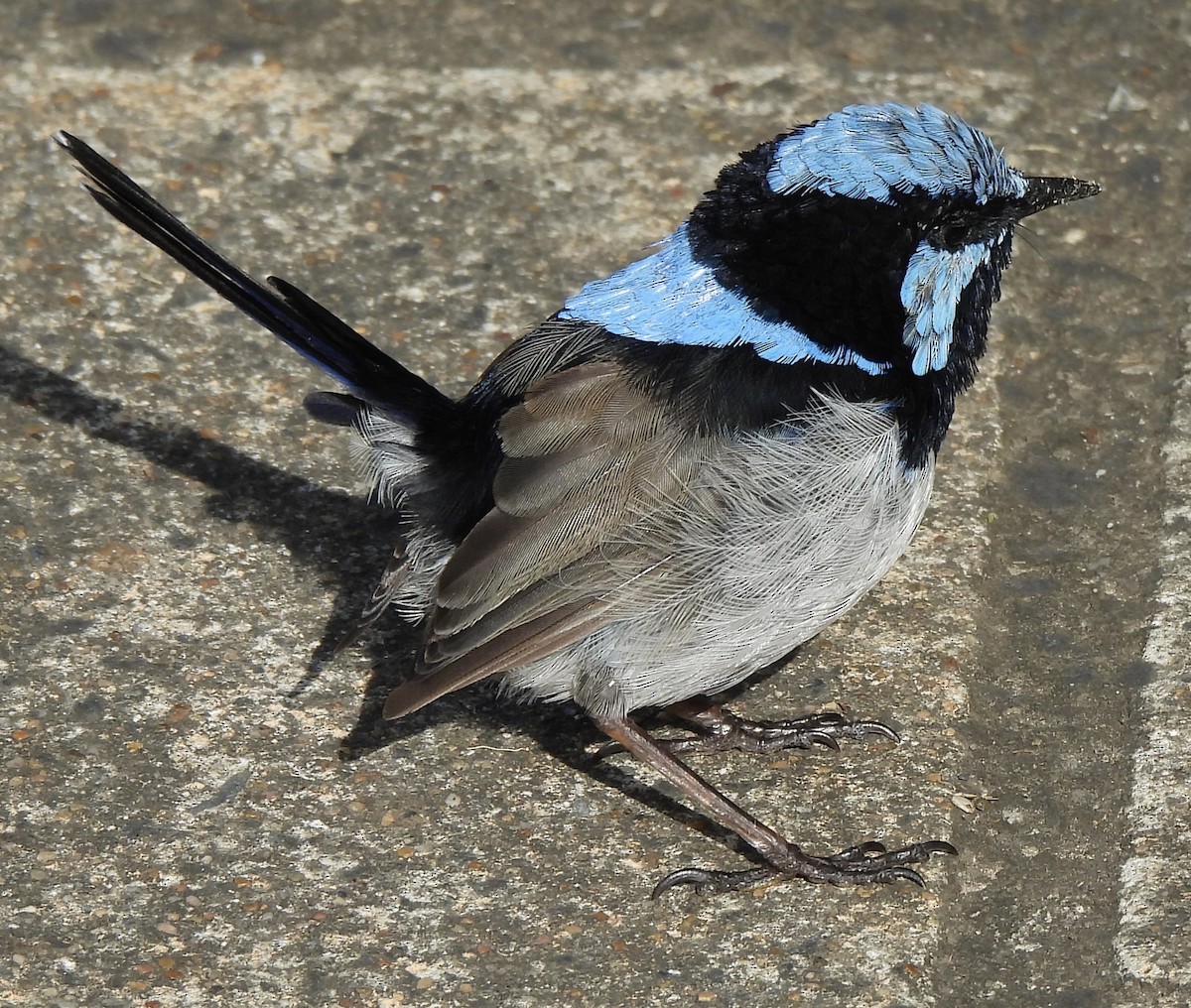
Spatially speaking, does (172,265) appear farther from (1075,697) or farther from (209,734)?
(1075,697)

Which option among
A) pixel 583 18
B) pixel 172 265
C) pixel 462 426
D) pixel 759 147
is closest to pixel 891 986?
pixel 462 426

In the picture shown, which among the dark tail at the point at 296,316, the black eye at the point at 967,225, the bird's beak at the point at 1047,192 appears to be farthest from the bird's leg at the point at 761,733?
the bird's beak at the point at 1047,192

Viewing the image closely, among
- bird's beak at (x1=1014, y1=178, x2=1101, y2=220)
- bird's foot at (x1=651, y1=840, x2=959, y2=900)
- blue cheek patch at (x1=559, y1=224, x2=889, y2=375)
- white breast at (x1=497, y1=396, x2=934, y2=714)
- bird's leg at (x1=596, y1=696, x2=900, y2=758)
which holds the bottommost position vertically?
bird's foot at (x1=651, y1=840, x2=959, y2=900)

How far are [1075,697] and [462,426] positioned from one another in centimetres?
168

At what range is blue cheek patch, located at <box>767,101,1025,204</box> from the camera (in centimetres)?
405

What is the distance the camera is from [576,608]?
13.3 ft

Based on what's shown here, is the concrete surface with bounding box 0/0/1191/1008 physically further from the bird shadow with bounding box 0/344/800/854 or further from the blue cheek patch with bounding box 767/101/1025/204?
the blue cheek patch with bounding box 767/101/1025/204

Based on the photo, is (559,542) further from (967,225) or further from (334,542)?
(967,225)

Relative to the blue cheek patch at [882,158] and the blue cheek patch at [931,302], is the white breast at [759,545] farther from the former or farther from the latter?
the blue cheek patch at [882,158]

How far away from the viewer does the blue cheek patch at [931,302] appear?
4156mm

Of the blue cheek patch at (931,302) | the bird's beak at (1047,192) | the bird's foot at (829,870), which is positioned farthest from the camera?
the bird's beak at (1047,192)

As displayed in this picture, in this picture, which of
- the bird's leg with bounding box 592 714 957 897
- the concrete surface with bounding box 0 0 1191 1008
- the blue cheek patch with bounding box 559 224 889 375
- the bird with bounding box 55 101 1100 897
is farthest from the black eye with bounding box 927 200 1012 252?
the bird's leg with bounding box 592 714 957 897

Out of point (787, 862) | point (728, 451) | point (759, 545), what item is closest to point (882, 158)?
point (728, 451)

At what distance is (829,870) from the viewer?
13.1 ft
